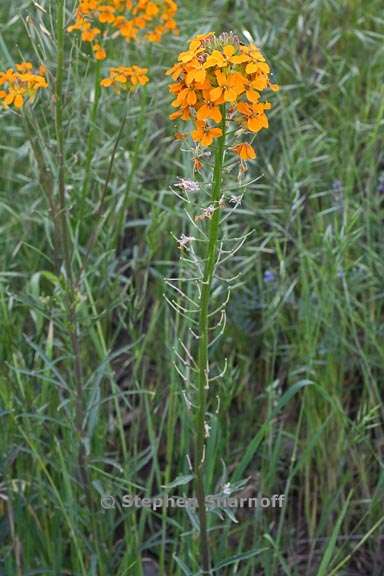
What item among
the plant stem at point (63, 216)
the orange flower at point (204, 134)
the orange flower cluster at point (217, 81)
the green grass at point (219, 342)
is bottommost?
the green grass at point (219, 342)

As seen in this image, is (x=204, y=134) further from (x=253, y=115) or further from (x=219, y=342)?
(x=219, y=342)

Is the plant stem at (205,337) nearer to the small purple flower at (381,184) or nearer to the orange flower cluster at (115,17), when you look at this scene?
the orange flower cluster at (115,17)

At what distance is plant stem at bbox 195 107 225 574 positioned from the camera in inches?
56.5

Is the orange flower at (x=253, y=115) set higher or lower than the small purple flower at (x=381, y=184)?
higher

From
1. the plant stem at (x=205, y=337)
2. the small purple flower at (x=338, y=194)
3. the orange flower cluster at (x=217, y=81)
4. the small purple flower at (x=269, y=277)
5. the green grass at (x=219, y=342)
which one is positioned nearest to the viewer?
the orange flower cluster at (x=217, y=81)

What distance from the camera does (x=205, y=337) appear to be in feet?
5.04

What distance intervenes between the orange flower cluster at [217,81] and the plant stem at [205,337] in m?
0.05

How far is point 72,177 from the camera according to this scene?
206 cm

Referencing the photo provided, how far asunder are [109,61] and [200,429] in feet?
5.22

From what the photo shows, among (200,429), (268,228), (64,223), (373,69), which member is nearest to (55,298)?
(64,223)

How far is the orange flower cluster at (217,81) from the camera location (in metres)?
1.32

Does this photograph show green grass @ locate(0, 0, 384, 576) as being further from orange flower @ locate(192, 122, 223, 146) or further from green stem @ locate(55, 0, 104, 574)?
orange flower @ locate(192, 122, 223, 146)

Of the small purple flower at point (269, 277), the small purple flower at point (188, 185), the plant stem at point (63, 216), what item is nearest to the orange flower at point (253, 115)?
the small purple flower at point (188, 185)

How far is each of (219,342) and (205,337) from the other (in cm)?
93
